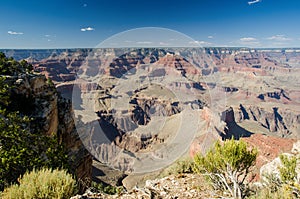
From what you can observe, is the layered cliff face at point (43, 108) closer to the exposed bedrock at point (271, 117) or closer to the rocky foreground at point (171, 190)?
the rocky foreground at point (171, 190)

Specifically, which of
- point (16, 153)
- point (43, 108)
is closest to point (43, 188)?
point (16, 153)

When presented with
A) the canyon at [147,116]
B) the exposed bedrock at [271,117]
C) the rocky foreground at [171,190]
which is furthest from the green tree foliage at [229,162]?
the exposed bedrock at [271,117]

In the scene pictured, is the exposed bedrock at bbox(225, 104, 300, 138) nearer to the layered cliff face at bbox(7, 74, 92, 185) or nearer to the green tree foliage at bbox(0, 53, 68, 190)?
the layered cliff face at bbox(7, 74, 92, 185)

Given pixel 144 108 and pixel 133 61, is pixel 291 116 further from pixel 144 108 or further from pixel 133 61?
pixel 133 61

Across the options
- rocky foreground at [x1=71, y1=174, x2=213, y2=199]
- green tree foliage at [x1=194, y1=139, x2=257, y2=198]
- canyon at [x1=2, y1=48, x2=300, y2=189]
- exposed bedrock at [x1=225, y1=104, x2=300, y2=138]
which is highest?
green tree foliage at [x1=194, y1=139, x2=257, y2=198]

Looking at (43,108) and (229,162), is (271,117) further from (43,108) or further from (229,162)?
(229,162)

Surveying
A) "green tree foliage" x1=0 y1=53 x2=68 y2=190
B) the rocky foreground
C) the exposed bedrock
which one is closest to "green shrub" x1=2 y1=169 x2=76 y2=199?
the rocky foreground

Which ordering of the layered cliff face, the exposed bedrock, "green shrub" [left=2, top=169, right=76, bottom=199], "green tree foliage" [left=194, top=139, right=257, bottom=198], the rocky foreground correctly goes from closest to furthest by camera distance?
"green shrub" [left=2, top=169, right=76, bottom=199] → the rocky foreground → "green tree foliage" [left=194, top=139, right=257, bottom=198] → the layered cliff face → the exposed bedrock
